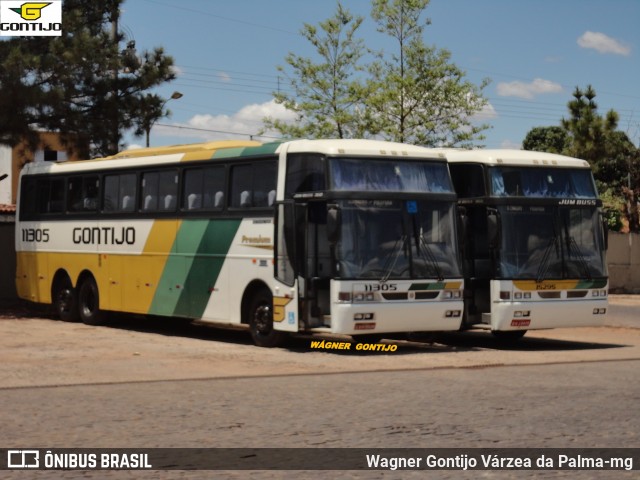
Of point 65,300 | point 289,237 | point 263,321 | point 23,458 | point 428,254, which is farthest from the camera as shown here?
point 65,300

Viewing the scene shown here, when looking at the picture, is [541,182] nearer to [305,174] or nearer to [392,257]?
[392,257]

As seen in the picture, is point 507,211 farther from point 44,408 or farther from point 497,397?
point 44,408

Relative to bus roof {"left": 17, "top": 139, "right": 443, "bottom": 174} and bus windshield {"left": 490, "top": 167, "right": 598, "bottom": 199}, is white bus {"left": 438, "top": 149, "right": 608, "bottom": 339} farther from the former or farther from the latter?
bus roof {"left": 17, "top": 139, "right": 443, "bottom": 174}

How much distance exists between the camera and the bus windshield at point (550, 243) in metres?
20.2

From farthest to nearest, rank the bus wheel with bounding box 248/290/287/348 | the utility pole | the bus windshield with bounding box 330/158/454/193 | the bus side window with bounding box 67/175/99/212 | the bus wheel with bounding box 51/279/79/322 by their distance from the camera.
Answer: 1. the utility pole
2. the bus wheel with bounding box 51/279/79/322
3. the bus side window with bounding box 67/175/99/212
4. the bus wheel with bounding box 248/290/287/348
5. the bus windshield with bounding box 330/158/454/193

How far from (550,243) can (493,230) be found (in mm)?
1161

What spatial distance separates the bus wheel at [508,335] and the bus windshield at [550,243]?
1.98 meters

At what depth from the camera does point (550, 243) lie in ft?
67.2

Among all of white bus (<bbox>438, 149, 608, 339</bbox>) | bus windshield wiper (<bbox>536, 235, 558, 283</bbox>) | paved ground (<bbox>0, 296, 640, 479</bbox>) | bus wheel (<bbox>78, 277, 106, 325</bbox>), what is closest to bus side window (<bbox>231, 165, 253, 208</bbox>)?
paved ground (<bbox>0, 296, 640, 479</bbox>)

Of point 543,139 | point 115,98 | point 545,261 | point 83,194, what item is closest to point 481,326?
point 545,261

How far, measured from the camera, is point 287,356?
18625mm

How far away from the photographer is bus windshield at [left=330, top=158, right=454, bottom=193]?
62.5 ft

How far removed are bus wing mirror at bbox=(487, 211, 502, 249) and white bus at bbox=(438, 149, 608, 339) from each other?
16mm

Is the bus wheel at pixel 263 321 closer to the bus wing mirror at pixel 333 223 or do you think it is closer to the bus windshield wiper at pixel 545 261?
the bus wing mirror at pixel 333 223
